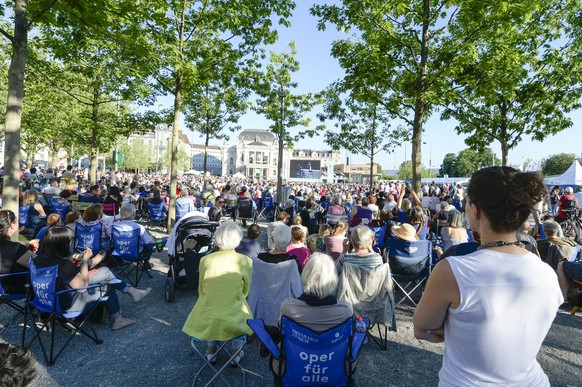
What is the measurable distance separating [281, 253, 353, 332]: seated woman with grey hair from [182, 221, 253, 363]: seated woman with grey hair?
29.1 inches

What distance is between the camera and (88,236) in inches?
236

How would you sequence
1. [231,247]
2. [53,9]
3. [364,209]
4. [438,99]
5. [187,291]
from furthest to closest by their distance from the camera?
1. [364,209]
2. [438,99]
3. [187,291]
4. [53,9]
5. [231,247]

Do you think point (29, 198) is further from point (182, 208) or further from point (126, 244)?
point (126, 244)

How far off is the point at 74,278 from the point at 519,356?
4225 millimetres

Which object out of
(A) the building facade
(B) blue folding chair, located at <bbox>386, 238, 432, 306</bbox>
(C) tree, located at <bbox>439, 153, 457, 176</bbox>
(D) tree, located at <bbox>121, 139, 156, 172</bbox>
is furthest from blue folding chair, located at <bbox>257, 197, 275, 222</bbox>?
(A) the building facade

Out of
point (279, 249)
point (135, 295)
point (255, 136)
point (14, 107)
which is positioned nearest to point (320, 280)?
point (279, 249)

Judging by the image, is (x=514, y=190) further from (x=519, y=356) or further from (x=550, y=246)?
(x=550, y=246)

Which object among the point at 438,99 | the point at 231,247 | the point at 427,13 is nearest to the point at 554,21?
the point at 427,13

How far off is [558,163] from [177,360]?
9185 centimetres

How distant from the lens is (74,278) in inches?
151

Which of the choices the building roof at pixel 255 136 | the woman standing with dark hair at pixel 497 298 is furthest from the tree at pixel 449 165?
the woman standing with dark hair at pixel 497 298

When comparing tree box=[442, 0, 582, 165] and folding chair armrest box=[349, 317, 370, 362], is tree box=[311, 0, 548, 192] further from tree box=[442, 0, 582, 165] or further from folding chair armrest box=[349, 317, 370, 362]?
folding chair armrest box=[349, 317, 370, 362]

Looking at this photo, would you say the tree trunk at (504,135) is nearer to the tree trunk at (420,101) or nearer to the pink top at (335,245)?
the tree trunk at (420,101)

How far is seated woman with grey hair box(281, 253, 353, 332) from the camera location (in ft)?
8.79
